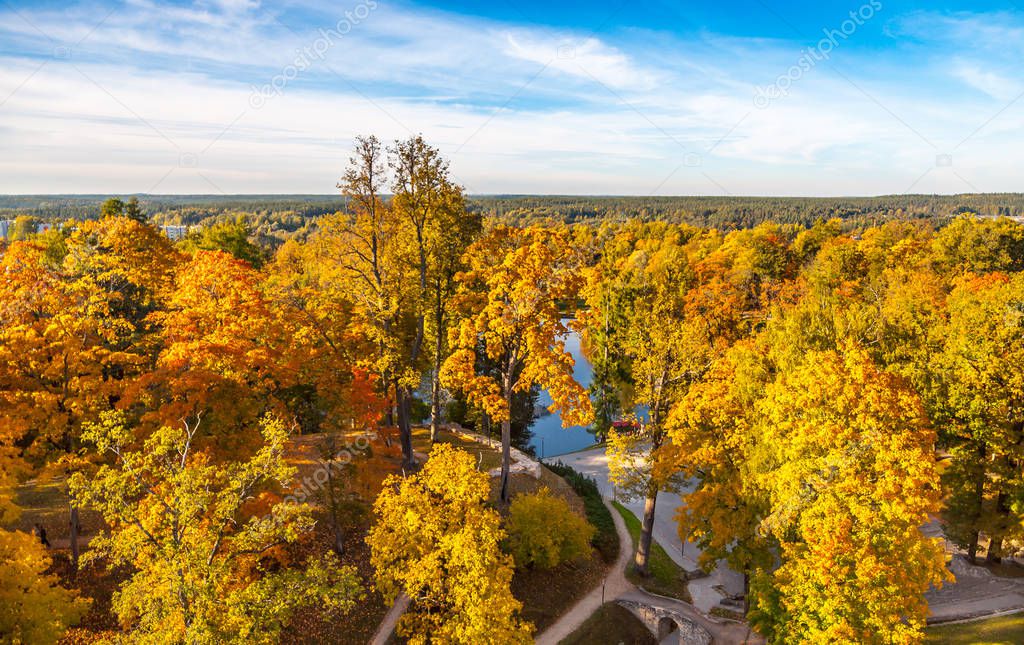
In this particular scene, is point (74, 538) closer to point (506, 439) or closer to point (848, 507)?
point (506, 439)

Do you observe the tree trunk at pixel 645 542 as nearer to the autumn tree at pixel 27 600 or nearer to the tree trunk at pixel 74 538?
the autumn tree at pixel 27 600

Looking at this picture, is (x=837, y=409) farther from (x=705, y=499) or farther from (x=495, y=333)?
(x=495, y=333)

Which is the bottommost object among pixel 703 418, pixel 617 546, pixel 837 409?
pixel 617 546

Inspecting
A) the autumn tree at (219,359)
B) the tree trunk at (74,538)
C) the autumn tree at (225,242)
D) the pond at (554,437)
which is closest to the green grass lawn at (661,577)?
the pond at (554,437)

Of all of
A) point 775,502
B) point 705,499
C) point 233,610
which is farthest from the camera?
point 705,499

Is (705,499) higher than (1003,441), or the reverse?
(1003,441)

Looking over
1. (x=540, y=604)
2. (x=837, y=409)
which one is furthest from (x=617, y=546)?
(x=837, y=409)

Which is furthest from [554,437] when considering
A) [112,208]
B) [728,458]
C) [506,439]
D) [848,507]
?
[112,208]

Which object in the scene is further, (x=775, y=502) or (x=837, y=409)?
(x=775, y=502)

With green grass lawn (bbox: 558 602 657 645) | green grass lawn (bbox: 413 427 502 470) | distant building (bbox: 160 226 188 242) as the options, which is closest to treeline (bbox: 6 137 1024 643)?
green grass lawn (bbox: 558 602 657 645)
